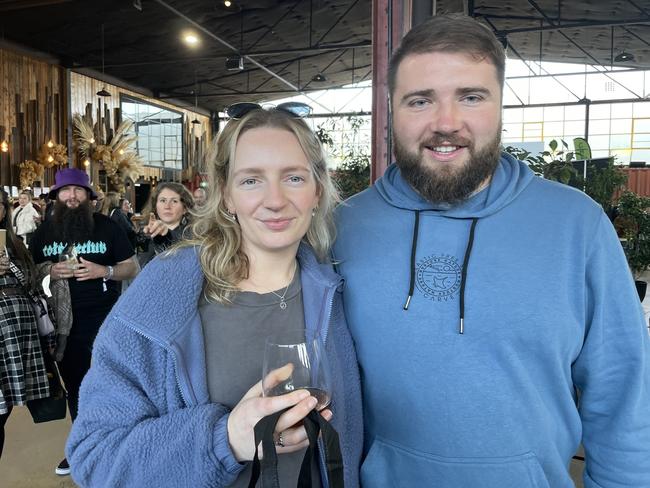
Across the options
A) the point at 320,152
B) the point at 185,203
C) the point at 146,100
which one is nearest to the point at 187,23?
the point at 146,100

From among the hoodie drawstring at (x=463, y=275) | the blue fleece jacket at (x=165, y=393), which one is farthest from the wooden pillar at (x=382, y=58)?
the blue fleece jacket at (x=165, y=393)

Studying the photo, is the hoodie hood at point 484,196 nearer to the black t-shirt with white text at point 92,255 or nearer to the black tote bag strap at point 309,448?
the black tote bag strap at point 309,448

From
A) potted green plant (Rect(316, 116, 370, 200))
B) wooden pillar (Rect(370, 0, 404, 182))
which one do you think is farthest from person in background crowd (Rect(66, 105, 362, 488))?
potted green plant (Rect(316, 116, 370, 200))

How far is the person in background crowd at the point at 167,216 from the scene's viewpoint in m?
4.23

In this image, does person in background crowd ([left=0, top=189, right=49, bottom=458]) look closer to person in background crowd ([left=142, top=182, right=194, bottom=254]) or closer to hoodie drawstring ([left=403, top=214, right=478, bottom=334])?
person in background crowd ([left=142, top=182, right=194, bottom=254])

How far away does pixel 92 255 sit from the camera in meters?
3.31

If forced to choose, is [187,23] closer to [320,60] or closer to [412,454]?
[320,60]

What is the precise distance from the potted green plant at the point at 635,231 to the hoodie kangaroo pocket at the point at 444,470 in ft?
13.8

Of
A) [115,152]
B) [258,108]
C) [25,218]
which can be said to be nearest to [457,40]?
[258,108]

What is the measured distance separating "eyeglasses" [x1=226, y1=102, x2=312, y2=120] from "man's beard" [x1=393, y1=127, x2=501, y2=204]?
289 mm

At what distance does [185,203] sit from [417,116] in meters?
3.32

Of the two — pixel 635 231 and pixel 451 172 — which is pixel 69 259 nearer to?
pixel 451 172

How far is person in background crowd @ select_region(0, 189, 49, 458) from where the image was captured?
274cm

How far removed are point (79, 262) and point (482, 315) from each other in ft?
8.50
